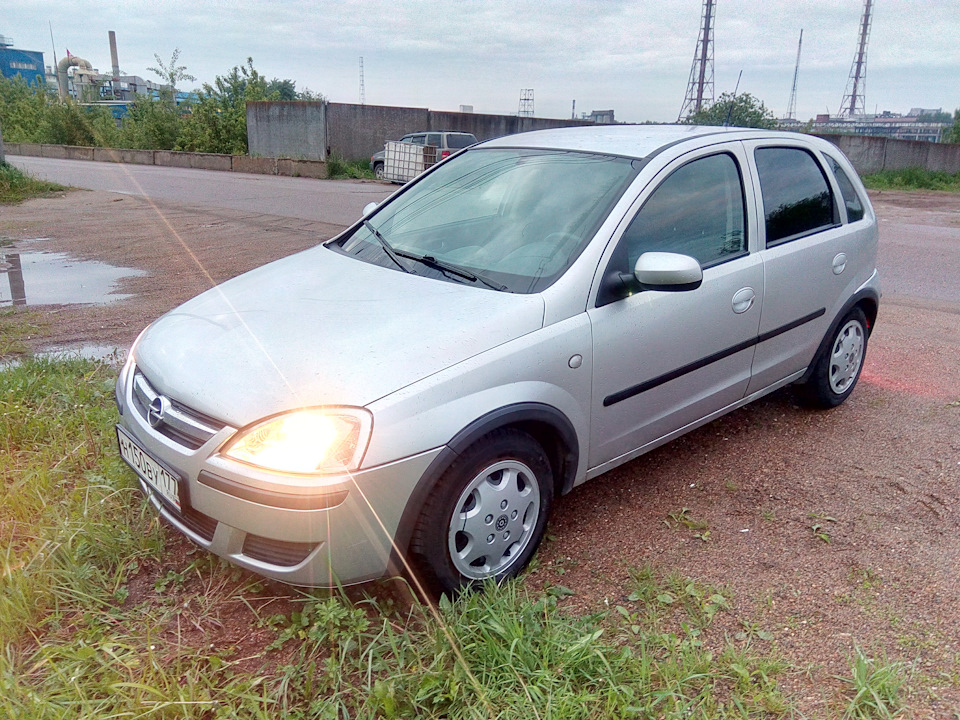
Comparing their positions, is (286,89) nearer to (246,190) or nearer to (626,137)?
(246,190)

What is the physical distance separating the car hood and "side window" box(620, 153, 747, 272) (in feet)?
2.30

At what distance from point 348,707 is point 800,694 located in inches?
53.7


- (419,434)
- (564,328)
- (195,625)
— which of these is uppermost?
(564,328)

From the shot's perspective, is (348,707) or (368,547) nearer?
(348,707)

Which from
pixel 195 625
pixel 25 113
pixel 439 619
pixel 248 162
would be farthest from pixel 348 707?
pixel 25 113

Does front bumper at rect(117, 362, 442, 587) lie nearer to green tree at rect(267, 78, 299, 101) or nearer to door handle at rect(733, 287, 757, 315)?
door handle at rect(733, 287, 757, 315)

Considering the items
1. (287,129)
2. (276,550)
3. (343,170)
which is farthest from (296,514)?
(287,129)

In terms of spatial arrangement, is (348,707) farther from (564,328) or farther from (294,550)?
(564,328)

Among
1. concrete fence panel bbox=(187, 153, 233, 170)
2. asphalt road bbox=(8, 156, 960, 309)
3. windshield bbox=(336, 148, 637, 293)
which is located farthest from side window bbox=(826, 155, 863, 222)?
concrete fence panel bbox=(187, 153, 233, 170)

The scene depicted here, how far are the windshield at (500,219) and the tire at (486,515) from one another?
66 centimetres

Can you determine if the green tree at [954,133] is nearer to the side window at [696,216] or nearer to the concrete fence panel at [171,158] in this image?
the concrete fence panel at [171,158]

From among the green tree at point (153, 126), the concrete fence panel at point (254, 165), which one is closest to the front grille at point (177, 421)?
the concrete fence panel at point (254, 165)

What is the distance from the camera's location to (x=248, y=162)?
92.1 ft

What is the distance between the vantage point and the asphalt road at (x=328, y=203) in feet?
28.2
